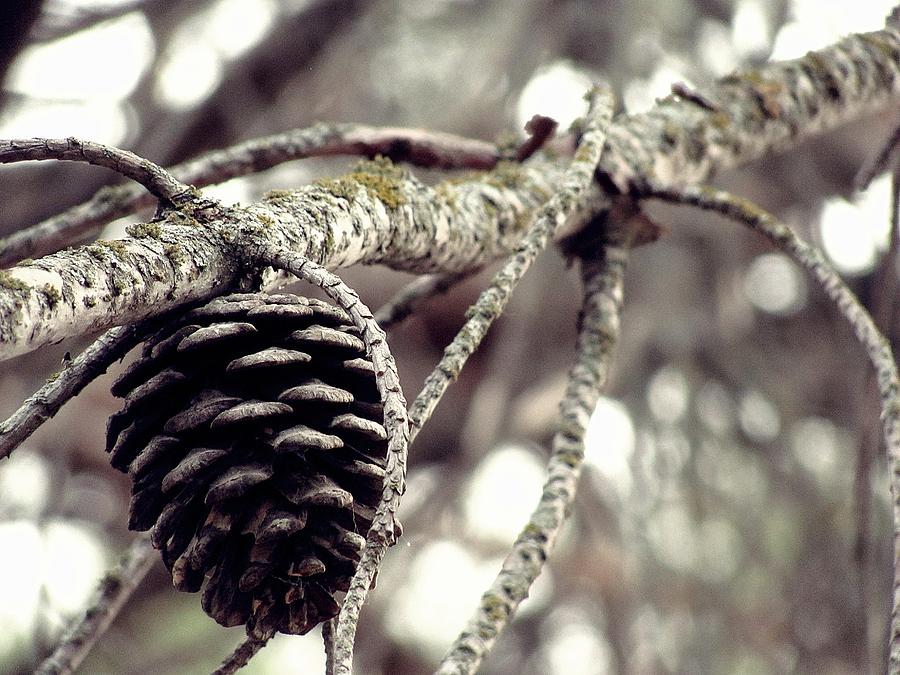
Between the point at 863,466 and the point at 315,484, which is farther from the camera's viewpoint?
the point at 863,466

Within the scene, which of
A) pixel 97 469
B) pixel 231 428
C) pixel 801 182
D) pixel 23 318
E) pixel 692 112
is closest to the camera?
pixel 23 318

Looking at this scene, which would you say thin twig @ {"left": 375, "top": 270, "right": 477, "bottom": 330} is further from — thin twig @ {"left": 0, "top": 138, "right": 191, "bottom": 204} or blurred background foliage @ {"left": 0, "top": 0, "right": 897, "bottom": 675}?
blurred background foliage @ {"left": 0, "top": 0, "right": 897, "bottom": 675}

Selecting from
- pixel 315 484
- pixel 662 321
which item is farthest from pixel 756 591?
pixel 315 484

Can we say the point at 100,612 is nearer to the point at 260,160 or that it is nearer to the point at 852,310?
the point at 260,160

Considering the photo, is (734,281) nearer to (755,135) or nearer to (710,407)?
(710,407)

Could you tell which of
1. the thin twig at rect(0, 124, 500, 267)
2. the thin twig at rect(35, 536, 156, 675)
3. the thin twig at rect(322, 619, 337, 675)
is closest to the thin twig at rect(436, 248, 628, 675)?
the thin twig at rect(322, 619, 337, 675)

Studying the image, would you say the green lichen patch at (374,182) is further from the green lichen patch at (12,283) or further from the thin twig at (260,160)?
the green lichen patch at (12,283)

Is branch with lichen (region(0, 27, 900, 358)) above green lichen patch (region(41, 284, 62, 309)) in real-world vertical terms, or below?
above

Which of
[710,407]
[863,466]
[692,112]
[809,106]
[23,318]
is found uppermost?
[710,407]

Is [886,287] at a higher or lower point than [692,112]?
lower
